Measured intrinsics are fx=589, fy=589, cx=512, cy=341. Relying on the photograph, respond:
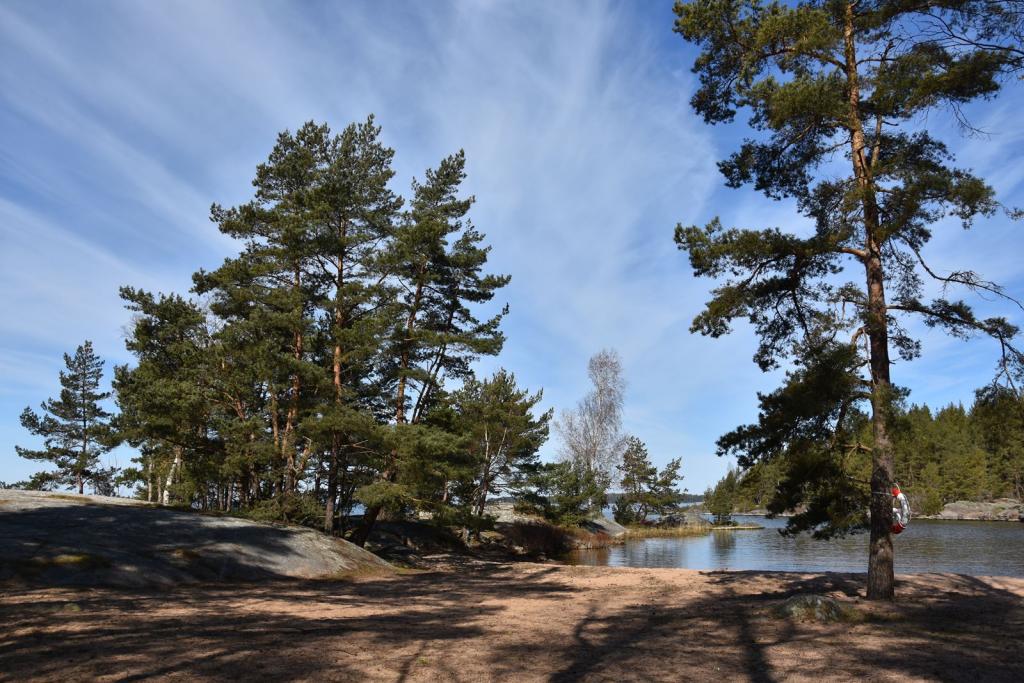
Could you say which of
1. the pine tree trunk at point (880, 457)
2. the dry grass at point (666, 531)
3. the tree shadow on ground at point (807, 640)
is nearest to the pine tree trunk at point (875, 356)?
the pine tree trunk at point (880, 457)

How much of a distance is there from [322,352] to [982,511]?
84.7 metres

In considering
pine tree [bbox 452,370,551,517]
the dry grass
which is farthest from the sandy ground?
the dry grass

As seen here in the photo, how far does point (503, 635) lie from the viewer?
829cm

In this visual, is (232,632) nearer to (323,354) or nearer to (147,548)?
(147,548)

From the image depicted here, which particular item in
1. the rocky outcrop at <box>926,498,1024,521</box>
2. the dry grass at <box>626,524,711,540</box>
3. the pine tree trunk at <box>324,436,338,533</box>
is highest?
the pine tree trunk at <box>324,436,338,533</box>

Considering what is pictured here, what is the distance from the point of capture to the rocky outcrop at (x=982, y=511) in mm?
70188

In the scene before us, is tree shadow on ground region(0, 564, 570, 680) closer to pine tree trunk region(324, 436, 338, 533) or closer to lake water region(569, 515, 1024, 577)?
pine tree trunk region(324, 436, 338, 533)

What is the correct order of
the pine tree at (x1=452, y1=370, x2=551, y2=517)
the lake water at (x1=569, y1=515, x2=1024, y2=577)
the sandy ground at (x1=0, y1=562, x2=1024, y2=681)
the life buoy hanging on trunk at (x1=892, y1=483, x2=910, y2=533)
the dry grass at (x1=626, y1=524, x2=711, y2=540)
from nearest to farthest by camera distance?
the sandy ground at (x1=0, y1=562, x2=1024, y2=681) → the life buoy hanging on trunk at (x1=892, y1=483, x2=910, y2=533) → the lake water at (x1=569, y1=515, x2=1024, y2=577) → the pine tree at (x1=452, y1=370, x2=551, y2=517) → the dry grass at (x1=626, y1=524, x2=711, y2=540)

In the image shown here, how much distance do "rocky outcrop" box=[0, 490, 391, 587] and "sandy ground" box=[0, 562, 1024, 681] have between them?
0.88m

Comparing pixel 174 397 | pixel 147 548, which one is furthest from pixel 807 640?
pixel 174 397

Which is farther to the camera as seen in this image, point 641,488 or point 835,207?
point 641,488

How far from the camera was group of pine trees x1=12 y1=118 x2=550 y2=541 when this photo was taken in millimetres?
18578

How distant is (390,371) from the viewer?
22.5 meters

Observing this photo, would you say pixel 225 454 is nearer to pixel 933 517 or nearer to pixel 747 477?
pixel 747 477
